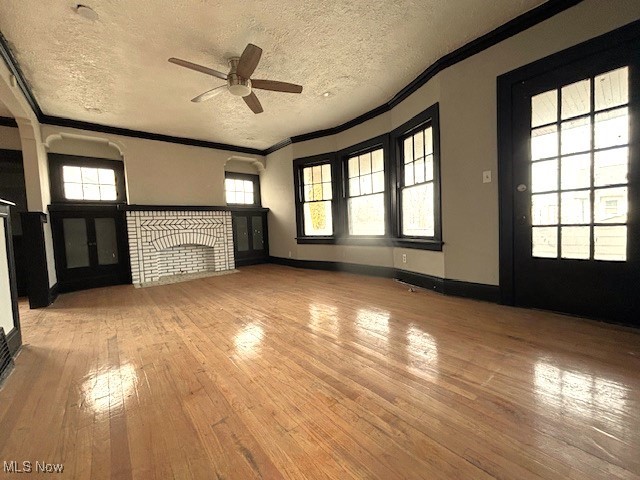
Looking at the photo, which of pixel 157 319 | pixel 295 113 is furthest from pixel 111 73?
pixel 157 319

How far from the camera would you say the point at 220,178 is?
5949mm

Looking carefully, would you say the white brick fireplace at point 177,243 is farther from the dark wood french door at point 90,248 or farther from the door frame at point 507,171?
the door frame at point 507,171

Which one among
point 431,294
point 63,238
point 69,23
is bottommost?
point 431,294

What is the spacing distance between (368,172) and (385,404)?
4.02 metres

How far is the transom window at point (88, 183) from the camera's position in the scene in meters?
4.56

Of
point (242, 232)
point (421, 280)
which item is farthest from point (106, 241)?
point (421, 280)

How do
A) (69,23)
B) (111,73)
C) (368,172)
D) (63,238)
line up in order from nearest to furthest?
(69,23)
(111,73)
(63,238)
(368,172)

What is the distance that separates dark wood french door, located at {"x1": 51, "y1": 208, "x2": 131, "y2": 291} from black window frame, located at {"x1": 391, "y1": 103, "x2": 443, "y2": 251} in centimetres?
491

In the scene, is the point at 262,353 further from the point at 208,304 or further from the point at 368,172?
the point at 368,172

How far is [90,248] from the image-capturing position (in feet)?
15.3

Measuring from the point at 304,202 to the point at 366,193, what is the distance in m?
1.57

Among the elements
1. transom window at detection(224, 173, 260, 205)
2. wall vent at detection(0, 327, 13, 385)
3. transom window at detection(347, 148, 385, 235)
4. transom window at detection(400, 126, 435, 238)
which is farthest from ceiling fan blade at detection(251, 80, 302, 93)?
transom window at detection(224, 173, 260, 205)

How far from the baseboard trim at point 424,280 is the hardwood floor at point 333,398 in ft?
0.88

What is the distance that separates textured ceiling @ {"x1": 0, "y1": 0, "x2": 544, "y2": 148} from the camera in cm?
227
